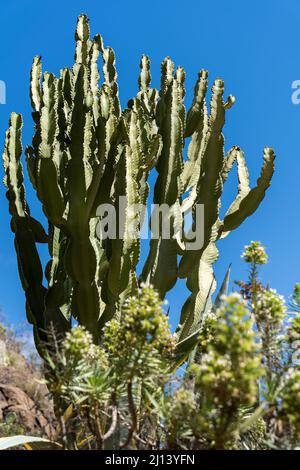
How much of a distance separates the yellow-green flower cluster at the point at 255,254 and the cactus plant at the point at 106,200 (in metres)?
1.70

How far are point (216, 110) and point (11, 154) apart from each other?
200 cm

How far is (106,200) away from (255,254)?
247 centimetres

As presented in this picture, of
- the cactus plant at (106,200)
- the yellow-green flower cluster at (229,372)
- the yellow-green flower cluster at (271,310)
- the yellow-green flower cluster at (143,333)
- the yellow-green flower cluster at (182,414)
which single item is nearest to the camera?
the yellow-green flower cluster at (229,372)

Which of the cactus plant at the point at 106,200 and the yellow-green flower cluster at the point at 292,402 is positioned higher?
the cactus plant at the point at 106,200

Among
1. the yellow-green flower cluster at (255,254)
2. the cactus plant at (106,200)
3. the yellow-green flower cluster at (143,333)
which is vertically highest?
the cactus plant at (106,200)

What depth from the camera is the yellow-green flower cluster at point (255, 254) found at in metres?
2.26

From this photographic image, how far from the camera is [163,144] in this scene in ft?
16.0

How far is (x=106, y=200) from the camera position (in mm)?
4562

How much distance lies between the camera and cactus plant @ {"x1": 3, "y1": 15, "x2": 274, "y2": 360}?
4.21 m

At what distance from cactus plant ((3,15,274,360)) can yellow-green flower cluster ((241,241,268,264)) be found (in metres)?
1.70

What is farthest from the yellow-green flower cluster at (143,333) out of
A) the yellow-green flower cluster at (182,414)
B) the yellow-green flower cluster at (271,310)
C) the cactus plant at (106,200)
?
the cactus plant at (106,200)

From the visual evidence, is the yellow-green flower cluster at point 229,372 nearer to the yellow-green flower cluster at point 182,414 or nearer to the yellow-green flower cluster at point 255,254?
the yellow-green flower cluster at point 182,414
